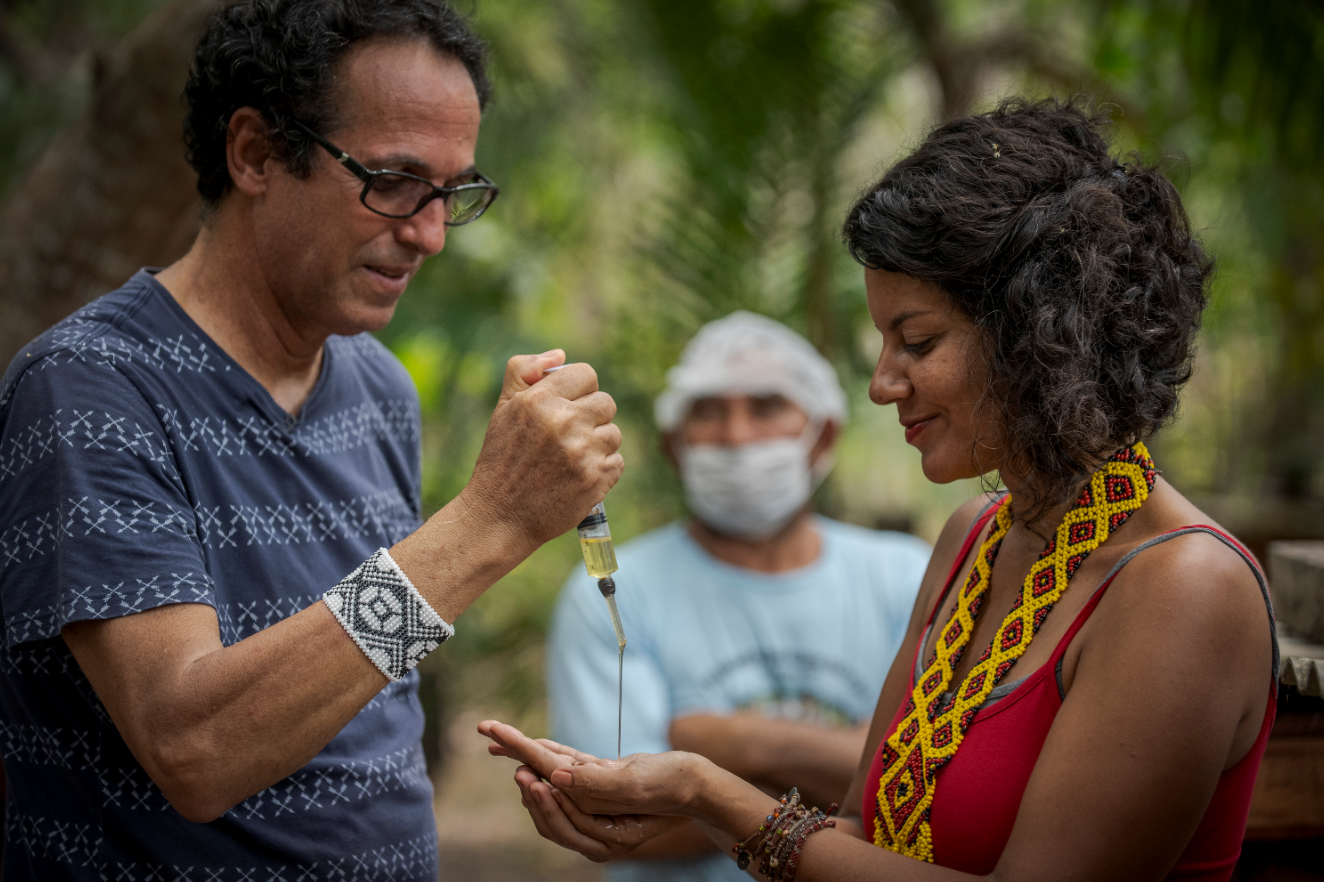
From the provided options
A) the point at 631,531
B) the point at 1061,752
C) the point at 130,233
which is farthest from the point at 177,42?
the point at 631,531

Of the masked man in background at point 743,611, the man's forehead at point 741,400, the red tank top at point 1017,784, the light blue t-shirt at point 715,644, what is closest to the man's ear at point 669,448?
the masked man in background at point 743,611

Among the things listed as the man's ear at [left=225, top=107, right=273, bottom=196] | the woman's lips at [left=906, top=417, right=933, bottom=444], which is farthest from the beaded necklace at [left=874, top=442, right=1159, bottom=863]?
the man's ear at [left=225, top=107, right=273, bottom=196]

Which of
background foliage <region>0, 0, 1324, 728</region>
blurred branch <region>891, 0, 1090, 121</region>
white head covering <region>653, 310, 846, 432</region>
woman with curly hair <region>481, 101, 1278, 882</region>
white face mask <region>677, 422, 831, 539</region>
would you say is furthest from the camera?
blurred branch <region>891, 0, 1090, 121</region>

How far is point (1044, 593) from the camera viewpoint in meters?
1.57

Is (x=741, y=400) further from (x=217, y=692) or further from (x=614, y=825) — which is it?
(x=217, y=692)

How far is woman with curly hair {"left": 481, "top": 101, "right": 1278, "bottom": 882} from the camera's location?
1346 millimetres

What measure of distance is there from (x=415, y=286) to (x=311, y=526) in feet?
11.5

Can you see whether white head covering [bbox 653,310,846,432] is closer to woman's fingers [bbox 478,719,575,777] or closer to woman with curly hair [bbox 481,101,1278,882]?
woman with curly hair [bbox 481,101,1278,882]

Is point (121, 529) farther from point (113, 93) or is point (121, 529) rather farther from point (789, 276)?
point (789, 276)

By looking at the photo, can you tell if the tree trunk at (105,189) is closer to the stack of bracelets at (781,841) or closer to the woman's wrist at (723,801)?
the woman's wrist at (723,801)

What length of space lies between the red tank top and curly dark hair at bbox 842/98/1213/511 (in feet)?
0.66

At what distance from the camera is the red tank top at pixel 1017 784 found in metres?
1.44

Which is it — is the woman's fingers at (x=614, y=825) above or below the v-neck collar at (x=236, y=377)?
below

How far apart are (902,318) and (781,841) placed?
0.83 m
